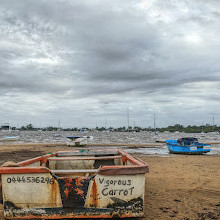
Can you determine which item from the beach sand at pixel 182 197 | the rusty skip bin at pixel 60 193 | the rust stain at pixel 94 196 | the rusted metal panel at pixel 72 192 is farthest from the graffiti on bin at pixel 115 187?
the beach sand at pixel 182 197

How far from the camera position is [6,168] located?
400cm

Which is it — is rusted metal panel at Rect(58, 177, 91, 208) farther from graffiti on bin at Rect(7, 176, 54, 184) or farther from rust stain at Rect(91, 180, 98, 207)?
graffiti on bin at Rect(7, 176, 54, 184)

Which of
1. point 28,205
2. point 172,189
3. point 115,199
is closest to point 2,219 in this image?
point 28,205

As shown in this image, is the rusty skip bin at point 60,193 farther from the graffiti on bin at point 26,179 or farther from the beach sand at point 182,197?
the beach sand at point 182,197

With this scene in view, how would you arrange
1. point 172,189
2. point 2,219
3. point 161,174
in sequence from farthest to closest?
point 161,174, point 172,189, point 2,219

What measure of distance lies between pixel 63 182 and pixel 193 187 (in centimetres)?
469

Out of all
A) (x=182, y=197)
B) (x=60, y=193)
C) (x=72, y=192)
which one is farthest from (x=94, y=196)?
(x=182, y=197)

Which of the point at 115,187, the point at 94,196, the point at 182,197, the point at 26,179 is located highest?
the point at 26,179

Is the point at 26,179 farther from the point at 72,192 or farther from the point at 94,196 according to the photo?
the point at 94,196

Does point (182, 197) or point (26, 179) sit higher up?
point (26, 179)

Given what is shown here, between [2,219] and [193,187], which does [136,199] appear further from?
[193,187]

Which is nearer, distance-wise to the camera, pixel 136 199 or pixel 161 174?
pixel 136 199

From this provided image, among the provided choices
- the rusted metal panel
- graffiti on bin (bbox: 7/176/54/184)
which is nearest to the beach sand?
graffiti on bin (bbox: 7/176/54/184)

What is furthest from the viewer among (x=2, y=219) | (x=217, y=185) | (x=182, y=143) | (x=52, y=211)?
(x=182, y=143)
